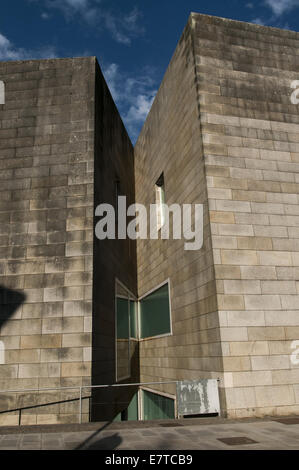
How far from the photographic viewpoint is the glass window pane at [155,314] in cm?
1583

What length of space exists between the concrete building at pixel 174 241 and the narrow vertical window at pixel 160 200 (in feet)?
2.15

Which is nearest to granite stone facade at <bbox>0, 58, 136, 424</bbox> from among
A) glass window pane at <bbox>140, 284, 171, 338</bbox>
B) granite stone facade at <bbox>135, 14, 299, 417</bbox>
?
glass window pane at <bbox>140, 284, 171, 338</bbox>

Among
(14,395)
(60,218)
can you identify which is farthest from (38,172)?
(14,395)

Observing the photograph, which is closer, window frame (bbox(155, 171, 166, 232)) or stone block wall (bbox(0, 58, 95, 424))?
stone block wall (bbox(0, 58, 95, 424))

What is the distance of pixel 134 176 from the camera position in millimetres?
23094

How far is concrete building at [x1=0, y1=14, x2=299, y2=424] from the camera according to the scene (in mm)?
11359

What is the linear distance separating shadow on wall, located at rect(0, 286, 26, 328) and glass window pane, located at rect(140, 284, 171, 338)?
242 inches

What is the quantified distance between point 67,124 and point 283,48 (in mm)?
9776

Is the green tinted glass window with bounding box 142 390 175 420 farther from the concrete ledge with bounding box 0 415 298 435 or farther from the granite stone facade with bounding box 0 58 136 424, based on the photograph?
the concrete ledge with bounding box 0 415 298 435

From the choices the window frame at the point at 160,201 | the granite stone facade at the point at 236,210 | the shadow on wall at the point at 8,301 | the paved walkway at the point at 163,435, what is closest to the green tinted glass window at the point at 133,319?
the granite stone facade at the point at 236,210

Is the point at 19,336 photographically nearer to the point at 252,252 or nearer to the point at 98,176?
the point at 98,176

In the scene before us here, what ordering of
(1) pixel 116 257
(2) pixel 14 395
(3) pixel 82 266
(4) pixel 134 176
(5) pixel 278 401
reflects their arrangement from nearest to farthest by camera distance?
(5) pixel 278 401 < (2) pixel 14 395 < (3) pixel 82 266 < (1) pixel 116 257 < (4) pixel 134 176

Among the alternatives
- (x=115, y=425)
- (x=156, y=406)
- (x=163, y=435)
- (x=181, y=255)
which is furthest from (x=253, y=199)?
(x=156, y=406)

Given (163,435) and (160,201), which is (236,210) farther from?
(163,435)
